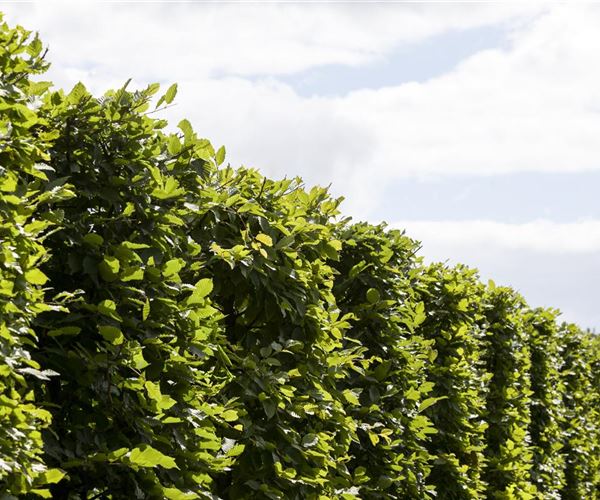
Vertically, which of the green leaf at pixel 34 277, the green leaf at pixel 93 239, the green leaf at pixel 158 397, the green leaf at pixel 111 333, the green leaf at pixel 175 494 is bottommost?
the green leaf at pixel 175 494

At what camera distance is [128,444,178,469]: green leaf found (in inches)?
168

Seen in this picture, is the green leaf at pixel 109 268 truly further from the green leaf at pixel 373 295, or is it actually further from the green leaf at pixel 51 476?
the green leaf at pixel 373 295

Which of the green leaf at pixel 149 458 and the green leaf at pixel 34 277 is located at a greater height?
the green leaf at pixel 34 277

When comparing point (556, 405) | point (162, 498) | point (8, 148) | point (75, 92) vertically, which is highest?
point (556, 405)

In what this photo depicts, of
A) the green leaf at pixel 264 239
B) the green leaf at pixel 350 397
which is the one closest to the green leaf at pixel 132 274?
the green leaf at pixel 264 239

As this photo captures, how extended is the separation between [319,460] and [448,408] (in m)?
4.42

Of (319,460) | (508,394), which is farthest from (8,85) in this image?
(508,394)

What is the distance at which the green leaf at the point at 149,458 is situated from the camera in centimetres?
428

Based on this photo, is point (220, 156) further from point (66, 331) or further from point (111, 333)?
point (66, 331)

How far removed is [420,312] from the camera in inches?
341

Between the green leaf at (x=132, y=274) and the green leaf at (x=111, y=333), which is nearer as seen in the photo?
the green leaf at (x=111, y=333)

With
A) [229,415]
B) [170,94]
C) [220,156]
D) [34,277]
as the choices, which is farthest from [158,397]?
[220,156]

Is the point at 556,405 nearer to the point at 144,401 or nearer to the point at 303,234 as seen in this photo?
the point at 303,234

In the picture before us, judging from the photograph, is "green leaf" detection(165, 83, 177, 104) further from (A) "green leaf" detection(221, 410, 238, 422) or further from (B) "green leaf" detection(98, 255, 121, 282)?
(A) "green leaf" detection(221, 410, 238, 422)
